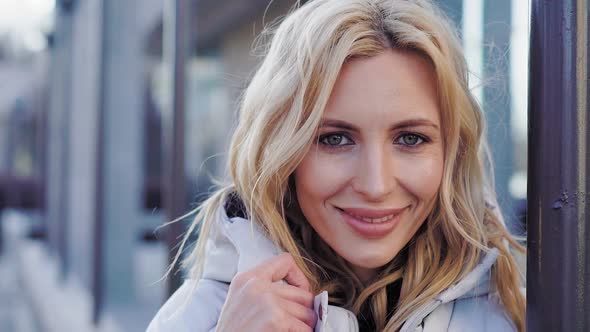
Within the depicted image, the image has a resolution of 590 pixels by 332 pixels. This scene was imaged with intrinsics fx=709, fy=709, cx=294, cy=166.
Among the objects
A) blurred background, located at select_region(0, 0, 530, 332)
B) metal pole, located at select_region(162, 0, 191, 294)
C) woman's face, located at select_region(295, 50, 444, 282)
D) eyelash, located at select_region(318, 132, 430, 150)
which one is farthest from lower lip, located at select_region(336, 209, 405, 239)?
metal pole, located at select_region(162, 0, 191, 294)

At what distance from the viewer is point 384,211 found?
4.29ft

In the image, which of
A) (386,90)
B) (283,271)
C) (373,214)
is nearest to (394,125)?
(386,90)

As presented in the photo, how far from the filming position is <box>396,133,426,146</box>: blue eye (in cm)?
134

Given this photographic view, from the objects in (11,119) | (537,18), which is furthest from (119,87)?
(11,119)

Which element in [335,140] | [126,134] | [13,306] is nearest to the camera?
[335,140]

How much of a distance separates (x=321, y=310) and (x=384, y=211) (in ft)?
0.70

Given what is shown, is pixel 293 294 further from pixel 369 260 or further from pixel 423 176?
pixel 423 176

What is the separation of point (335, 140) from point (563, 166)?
0.54 meters

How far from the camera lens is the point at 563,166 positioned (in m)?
0.87

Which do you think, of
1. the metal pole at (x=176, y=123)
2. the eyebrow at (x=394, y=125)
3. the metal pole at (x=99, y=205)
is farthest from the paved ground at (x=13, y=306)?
the eyebrow at (x=394, y=125)

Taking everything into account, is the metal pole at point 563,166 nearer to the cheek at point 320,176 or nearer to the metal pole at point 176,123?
the cheek at point 320,176

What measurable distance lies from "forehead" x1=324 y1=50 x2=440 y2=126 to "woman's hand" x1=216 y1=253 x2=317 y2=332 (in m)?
0.31

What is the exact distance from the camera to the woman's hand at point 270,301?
125 cm

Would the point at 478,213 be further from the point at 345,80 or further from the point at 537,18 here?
the point at 537,18
